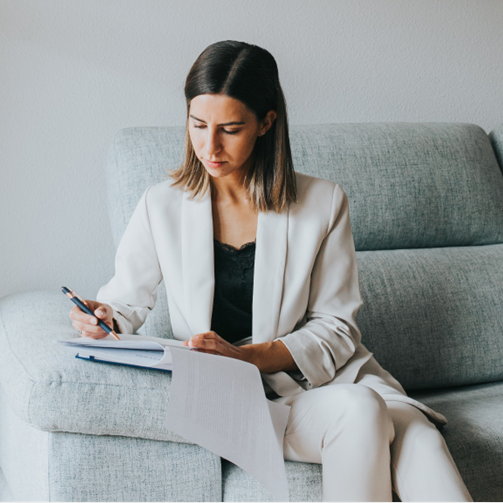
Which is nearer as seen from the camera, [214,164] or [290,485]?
[290,485]

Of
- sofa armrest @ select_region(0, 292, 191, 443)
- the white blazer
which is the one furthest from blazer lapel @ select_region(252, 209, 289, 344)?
sofa armrest @ select_region(0, 292, 191, 443)

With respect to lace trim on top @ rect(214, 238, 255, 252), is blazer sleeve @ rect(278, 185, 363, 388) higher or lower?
lower

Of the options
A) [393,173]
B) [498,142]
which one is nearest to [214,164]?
[393,173]

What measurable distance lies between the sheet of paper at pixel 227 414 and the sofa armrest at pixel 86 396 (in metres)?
0.10

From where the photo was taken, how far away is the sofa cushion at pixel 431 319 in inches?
62.9

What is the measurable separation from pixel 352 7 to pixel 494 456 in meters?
1.42

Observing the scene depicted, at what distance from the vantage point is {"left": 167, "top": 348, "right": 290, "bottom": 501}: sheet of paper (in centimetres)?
93

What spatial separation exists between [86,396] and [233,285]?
41cm

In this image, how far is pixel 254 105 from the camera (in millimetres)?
1191

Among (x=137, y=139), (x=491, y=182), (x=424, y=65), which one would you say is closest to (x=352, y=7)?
(x=424, y=65)

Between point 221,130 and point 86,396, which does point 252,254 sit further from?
point 86,396

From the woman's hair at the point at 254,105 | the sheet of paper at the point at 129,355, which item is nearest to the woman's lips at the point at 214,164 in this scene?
the woman's hair at the point at 254,105

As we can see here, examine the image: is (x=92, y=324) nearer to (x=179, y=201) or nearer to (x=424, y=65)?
(x=179, y=201)

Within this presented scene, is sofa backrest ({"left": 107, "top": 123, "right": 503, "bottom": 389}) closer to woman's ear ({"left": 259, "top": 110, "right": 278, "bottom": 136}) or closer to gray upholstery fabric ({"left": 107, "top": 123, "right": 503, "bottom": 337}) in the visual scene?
gray upholstery fabric ({"left": 107, "top": 123, "right": 503, "bottom": 337})
